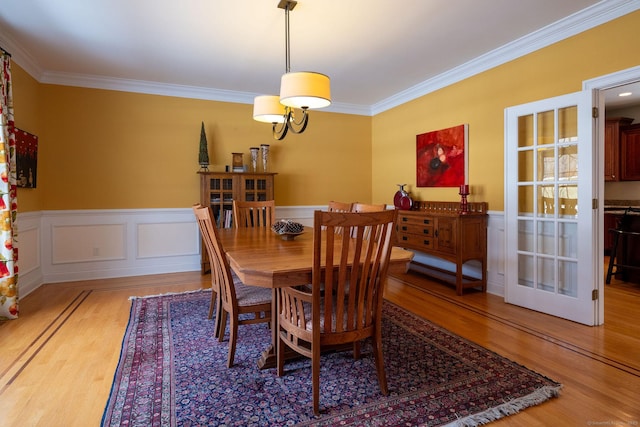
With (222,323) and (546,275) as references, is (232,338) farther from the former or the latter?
(546,275)

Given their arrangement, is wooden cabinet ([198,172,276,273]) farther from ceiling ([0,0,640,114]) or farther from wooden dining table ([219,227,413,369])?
wooden dining table ([219,227,413,369])

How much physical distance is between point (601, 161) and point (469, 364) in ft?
6.43

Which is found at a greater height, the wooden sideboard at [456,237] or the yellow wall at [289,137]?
the yellow wall at [289,137]

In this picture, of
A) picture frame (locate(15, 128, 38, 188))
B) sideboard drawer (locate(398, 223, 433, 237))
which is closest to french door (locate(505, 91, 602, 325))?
sideboard drawer (locate(398, 223, 433, 237))

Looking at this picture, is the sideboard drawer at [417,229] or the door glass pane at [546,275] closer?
the door glass pane at [546,275]

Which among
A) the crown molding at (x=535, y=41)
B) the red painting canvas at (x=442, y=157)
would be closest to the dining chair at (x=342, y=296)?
the crown molding at (x=535, y=41)

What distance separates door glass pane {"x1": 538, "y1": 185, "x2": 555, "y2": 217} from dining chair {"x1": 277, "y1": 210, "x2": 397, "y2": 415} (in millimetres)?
2152

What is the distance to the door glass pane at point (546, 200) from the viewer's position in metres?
3.07

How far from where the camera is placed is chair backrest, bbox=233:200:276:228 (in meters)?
3.42

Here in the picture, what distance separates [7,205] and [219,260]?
2.21 meters

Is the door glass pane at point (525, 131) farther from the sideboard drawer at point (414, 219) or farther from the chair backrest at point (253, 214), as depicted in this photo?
the chair backrest at point (253, 214)

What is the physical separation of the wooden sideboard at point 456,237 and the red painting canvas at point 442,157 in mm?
343

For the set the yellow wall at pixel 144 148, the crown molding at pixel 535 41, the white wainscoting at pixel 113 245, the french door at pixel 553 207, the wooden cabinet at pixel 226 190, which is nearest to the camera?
the crown molding at pixel 535 41

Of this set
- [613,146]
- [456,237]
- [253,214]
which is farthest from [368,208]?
[613,146]
